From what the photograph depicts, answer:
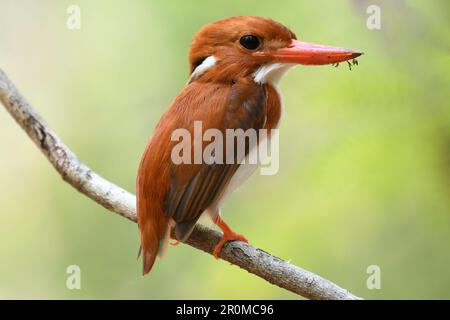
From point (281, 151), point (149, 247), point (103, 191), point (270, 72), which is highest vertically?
point (270, 72)

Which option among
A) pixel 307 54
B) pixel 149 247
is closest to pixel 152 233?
pixel 149 247

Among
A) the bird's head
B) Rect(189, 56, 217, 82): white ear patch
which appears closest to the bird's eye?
the bird's head

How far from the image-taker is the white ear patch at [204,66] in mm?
2227

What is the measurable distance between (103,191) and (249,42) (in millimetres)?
649

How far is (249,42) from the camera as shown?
2.19 m

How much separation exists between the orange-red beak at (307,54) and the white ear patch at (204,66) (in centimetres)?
14

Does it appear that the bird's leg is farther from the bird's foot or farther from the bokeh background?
the bokeh background

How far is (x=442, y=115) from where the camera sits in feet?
8.28

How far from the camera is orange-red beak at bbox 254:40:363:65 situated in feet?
6.86

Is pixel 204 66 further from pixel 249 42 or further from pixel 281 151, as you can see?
pixel 281 151

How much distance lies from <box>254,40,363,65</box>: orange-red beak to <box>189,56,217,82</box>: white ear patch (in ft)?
0.46

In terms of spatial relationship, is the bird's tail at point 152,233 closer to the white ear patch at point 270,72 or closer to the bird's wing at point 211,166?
the bird's wing at point 211,166

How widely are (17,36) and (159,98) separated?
0.67 metres

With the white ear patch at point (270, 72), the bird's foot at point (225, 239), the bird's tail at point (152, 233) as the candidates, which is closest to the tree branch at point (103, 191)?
the bird's foot at point (225, 239)
